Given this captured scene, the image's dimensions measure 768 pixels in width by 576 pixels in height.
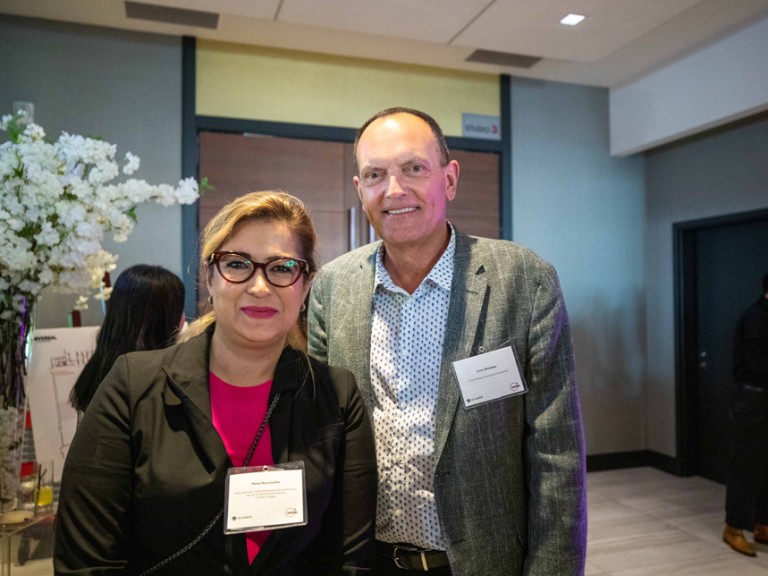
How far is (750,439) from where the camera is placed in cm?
339

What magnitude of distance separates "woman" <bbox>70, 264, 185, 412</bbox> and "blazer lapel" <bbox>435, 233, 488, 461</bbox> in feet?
3.85

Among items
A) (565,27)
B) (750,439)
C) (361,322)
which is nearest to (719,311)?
(750,439)

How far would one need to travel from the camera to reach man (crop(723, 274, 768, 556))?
3330 mm

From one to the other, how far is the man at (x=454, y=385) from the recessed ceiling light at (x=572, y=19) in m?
2.39

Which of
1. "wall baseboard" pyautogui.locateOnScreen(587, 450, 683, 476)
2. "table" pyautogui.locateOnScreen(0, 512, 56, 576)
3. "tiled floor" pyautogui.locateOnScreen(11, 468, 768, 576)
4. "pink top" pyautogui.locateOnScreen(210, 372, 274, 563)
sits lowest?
"tiled floor" pyautogui.locateOnScreen(11, 468, 768, 576)

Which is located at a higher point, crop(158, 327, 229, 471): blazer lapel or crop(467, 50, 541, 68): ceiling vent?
crop(467, 50, 541, 68): ceiling vent

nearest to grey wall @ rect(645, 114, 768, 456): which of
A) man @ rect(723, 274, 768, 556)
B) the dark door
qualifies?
the dark door

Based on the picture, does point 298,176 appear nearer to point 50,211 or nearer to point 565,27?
point 565,27

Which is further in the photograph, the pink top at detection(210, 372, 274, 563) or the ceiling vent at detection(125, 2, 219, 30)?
the ceiling vent at detection(125, 2, 219, 30)

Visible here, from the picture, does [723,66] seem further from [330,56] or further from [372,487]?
[372,487]

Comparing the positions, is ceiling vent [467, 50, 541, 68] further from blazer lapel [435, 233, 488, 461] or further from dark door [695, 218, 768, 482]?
blazer lapel [435, 233, 488, 461]

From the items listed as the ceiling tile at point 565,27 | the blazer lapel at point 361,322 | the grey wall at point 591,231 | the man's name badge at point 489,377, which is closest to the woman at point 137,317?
the blazer lapel at point 361,322

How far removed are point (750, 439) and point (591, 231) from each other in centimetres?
203

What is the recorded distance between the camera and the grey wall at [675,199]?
13.4 ft
